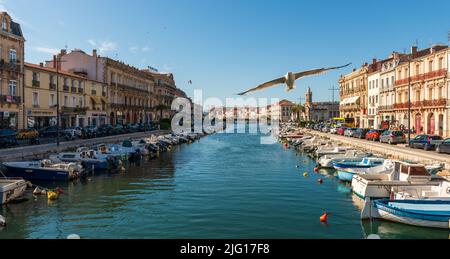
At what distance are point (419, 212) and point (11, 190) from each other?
2095 centimetres

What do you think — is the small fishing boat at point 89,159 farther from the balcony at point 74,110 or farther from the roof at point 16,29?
the balcony at point 74,110

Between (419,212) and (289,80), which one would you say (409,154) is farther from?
(289,80)

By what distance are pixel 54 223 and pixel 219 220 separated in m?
7.65

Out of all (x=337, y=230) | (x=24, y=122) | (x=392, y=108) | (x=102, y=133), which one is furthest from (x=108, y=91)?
(x=337, y=230)

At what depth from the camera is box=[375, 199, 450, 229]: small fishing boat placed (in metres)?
15.8

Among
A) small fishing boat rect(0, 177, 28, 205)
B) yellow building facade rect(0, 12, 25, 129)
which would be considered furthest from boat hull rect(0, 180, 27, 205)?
yellow building facade rect(0, 12, 25, 129)

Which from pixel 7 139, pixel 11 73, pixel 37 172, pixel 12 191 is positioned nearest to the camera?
pixel 12 191

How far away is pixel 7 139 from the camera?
36.6m

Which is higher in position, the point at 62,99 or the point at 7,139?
the point at 62,99

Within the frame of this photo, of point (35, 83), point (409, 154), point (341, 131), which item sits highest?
point (35, 83)

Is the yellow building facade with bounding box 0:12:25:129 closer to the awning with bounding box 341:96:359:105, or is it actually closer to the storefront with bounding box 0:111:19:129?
the storefront with bounding box 0:111:19:129

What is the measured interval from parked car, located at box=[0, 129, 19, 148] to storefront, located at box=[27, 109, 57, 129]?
12.1 m

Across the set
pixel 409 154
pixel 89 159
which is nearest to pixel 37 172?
pixel 89 159
